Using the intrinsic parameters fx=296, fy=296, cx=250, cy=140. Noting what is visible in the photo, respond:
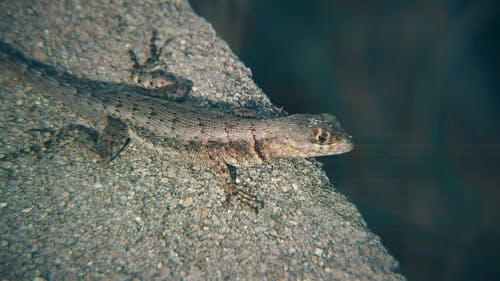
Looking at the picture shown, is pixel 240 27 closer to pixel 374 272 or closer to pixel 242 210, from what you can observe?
pixel 242 210

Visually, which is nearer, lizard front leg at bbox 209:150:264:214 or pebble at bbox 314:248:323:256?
pebble at bbox 314:248:323:256

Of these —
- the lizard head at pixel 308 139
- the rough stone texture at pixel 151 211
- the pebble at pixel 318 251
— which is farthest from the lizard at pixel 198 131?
the pebble at pixel 318 251

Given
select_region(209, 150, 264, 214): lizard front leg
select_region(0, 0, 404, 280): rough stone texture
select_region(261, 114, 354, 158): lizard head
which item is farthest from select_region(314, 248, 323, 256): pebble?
select_region(261, 114, 354, 158): lizard head

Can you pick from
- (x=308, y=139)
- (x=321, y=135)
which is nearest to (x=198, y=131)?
(x=308, y=139)

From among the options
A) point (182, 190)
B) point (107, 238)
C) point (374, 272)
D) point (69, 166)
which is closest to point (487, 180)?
point (374, 272)

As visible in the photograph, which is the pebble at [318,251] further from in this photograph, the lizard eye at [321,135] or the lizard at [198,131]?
the lizard eye at [321,135]

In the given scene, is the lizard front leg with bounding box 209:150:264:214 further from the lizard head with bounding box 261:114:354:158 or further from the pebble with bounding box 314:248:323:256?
the pebble with bounding box 314:248:323:256

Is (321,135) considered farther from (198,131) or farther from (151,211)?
(151,211)
